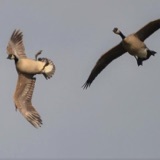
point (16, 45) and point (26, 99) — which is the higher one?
point (16, 45)

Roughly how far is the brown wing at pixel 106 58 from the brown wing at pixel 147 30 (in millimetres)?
1195

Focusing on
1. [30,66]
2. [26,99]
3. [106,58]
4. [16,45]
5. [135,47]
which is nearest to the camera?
[30,66]

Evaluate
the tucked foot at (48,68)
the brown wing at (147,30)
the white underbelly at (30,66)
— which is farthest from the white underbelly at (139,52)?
the white underbelly at (30,66)

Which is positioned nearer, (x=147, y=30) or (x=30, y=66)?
(x=30, y=66)

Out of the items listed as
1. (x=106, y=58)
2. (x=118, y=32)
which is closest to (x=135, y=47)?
(x=118, y=32)

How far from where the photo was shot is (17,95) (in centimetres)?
2439

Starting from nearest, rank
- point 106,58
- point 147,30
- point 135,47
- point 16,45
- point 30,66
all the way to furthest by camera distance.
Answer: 1. point 30,66
2. point 135,47
3. point 147,30
4. point 16,45
5. point 106,58

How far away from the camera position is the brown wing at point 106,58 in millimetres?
26062

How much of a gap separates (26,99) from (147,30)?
11.1 feet

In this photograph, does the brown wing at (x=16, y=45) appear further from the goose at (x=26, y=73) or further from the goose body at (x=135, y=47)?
the goose body at (x=135, y=47)

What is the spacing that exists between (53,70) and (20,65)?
2.66 ft

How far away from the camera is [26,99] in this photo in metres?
24.3

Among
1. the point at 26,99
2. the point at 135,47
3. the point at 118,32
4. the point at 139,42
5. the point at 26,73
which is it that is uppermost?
the point at 118,32

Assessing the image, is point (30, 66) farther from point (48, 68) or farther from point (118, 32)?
point (118, 32)
